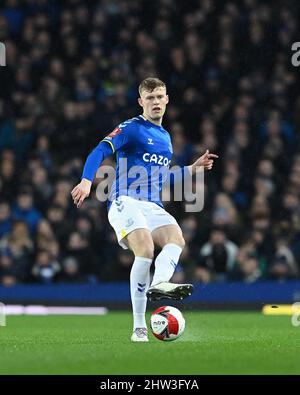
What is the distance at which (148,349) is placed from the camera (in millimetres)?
8617

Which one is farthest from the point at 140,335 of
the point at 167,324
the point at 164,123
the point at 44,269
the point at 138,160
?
the point at 164,123

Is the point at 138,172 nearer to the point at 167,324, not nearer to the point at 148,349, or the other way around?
the point at 167,324

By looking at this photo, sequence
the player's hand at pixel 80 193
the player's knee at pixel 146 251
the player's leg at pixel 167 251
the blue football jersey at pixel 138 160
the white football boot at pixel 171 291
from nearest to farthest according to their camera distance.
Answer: the white football boot at pixel 171 291 → the player's hand at pixel 80 193 → the player's leg at pixel 167 251 → the player's knee at pixel 146 251 → the blue football jersey at pixel 138 160

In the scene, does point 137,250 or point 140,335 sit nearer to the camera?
point 137,250

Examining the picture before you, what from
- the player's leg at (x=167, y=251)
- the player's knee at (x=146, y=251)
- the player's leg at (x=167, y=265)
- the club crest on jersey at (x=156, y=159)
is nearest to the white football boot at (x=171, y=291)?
the player's leg at (x=167, y=265)

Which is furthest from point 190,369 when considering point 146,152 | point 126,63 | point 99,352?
point 126,63

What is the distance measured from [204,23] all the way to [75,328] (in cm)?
913

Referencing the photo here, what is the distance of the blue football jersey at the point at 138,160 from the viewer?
9.76 m

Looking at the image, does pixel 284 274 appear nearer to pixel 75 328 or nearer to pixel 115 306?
pixel 115 306

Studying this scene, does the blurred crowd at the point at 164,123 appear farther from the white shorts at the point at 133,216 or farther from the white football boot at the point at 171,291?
the white football boot at the point at 171,291

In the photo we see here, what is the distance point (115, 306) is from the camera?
16266mm

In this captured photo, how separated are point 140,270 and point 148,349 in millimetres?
975

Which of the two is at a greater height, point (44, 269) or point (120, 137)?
point (44, 269)

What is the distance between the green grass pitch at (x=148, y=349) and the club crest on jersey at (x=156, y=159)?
1.59 metres
